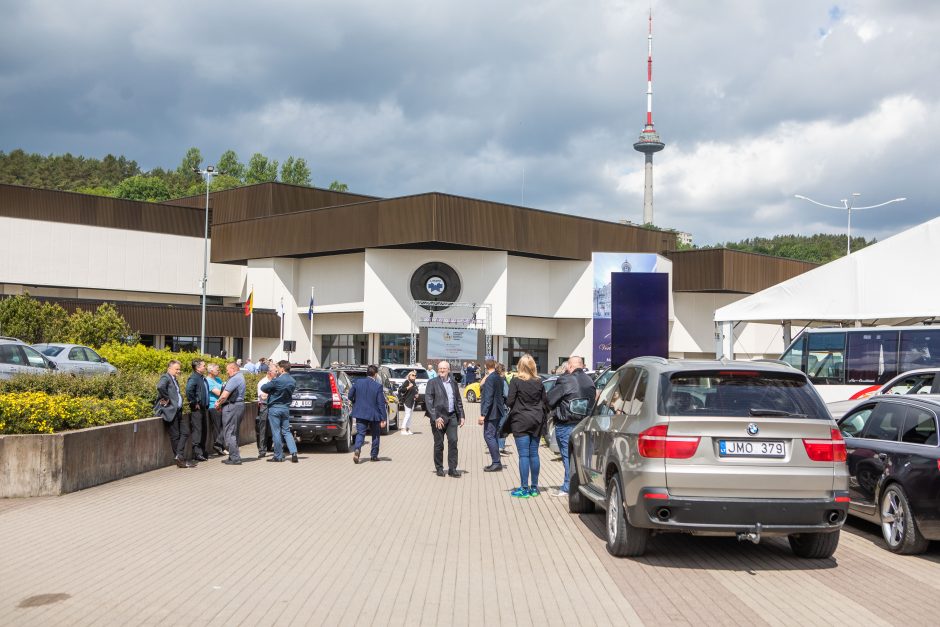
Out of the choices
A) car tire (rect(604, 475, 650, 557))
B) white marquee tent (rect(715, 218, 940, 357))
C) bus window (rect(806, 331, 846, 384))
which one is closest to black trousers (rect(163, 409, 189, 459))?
car tire (rect(604, 475, 650, 557))

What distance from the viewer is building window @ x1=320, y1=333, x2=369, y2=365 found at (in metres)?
62.5

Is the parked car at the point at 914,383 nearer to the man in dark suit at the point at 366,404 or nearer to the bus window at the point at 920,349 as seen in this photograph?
the bus window at the point at 920,349

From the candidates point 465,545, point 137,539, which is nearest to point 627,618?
point 465,545

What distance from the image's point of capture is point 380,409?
1539cm

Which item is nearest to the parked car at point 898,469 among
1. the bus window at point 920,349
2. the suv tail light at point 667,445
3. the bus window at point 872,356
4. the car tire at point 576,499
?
the suv tail light at point 667,445

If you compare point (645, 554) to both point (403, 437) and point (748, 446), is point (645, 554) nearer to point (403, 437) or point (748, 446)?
point (748, 446)

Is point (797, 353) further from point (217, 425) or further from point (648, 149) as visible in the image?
point (648, 149)

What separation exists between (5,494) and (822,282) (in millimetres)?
18260

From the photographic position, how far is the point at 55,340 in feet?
127

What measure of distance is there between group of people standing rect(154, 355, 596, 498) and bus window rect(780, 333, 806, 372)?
9867mm

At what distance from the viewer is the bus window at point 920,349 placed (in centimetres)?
1806

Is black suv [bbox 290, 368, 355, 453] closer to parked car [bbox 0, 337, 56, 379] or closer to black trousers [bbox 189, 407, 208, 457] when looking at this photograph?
black trousers [bbox 189, 407, 208, 457]

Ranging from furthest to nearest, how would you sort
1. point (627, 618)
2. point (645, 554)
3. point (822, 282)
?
1. point (822, 282)
2. point (645, 554)
3. point (627, 618)

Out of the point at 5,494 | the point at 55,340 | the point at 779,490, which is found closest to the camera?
the point at 779,490
